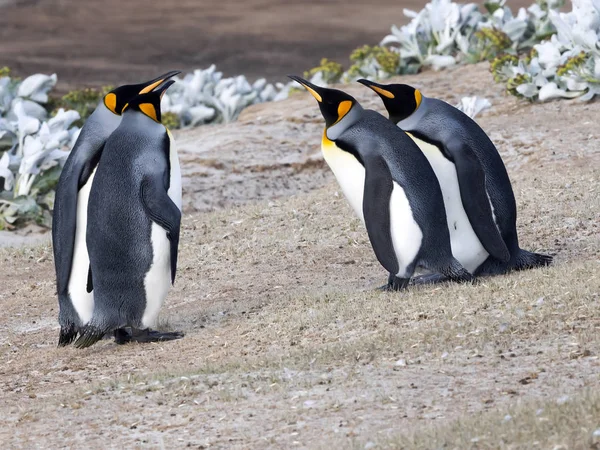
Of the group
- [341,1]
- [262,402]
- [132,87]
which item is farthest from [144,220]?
[341,1]

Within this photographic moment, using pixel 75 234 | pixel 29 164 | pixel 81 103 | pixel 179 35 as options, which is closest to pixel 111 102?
pixel 75 234

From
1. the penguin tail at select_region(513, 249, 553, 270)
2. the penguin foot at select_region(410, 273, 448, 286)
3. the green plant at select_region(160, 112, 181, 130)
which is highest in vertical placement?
the penguin tail at select_region(513, 249, 553, 270)

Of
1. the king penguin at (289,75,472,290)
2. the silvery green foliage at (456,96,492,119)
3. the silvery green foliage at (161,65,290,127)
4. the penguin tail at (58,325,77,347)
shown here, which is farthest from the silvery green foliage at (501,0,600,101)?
the penguin tail at (58,325,77,347)

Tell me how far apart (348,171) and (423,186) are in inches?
17.7

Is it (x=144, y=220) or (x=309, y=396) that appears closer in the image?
(x=309, y=396)

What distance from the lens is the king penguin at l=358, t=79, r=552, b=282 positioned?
639cm

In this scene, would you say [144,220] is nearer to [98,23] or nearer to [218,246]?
[218,246]

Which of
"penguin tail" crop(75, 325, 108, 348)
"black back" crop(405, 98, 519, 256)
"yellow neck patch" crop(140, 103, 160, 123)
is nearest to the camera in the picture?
"penguin tail" crop(75, 325, 108, 348)

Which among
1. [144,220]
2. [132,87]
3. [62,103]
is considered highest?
[132,87]

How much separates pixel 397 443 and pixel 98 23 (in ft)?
56.5

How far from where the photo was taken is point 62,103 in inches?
553

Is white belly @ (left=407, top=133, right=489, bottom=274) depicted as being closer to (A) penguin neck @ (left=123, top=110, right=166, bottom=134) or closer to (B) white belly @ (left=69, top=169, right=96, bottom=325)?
(A) penguin neck @ (left=123, top=110, right=166, bottom=134)

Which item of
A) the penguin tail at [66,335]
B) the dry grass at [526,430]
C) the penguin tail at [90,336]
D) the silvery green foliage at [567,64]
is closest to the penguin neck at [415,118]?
the penguin tail at [90,336]

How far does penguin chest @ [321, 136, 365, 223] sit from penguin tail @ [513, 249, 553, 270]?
0.94 metres
